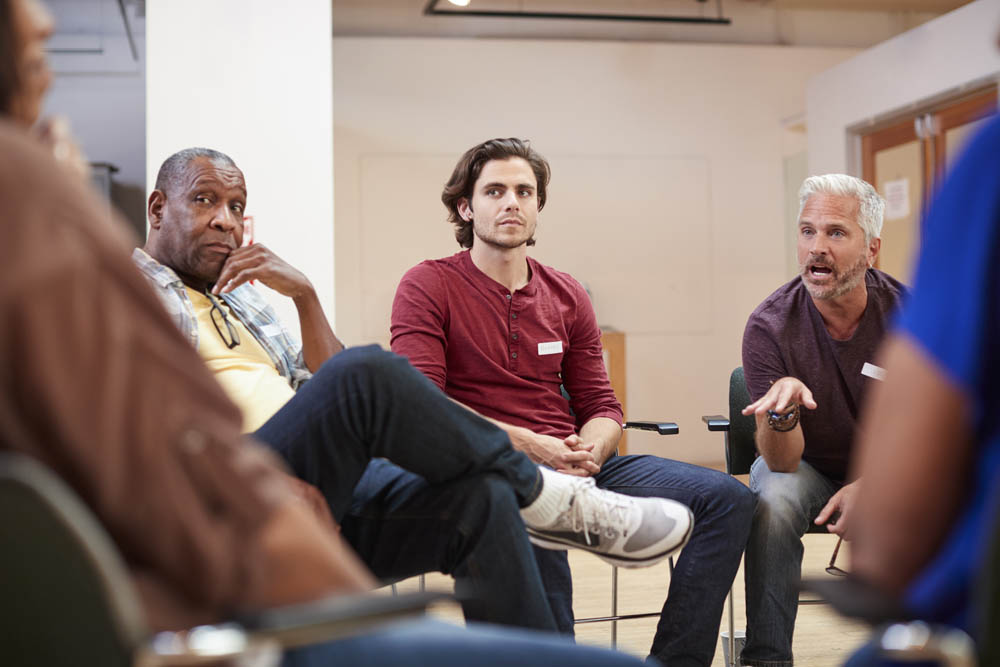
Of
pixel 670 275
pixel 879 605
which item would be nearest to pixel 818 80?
pixel 670 275

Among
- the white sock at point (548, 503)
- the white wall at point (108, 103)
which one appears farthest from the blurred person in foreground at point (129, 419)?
the white wall at point (108, 103)

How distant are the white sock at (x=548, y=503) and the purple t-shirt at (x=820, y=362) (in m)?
1.00

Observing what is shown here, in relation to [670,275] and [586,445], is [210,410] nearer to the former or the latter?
[586,445]

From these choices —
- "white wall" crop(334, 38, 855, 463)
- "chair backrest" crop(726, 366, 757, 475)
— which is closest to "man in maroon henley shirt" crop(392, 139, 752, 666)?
"chair backrest" crop(726, 366, 757, 475)

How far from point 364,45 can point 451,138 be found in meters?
1.01

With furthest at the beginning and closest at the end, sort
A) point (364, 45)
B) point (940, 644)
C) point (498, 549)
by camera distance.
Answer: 1. point (364, 45)
2. point (498, 549)
3. point (940, 644)

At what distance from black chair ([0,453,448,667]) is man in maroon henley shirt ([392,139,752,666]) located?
162 cm

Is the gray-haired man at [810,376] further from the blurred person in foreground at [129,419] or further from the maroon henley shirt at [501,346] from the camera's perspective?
the blurred person in foreground at [129,419]

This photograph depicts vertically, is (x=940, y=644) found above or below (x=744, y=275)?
below

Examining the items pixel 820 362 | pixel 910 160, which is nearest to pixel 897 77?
pixel 910 160

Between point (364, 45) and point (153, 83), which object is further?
point (364, 45)

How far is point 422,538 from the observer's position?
1.88 meters

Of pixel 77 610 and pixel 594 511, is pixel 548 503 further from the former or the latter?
pixel 77 610

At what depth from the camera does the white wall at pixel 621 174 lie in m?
7.64
